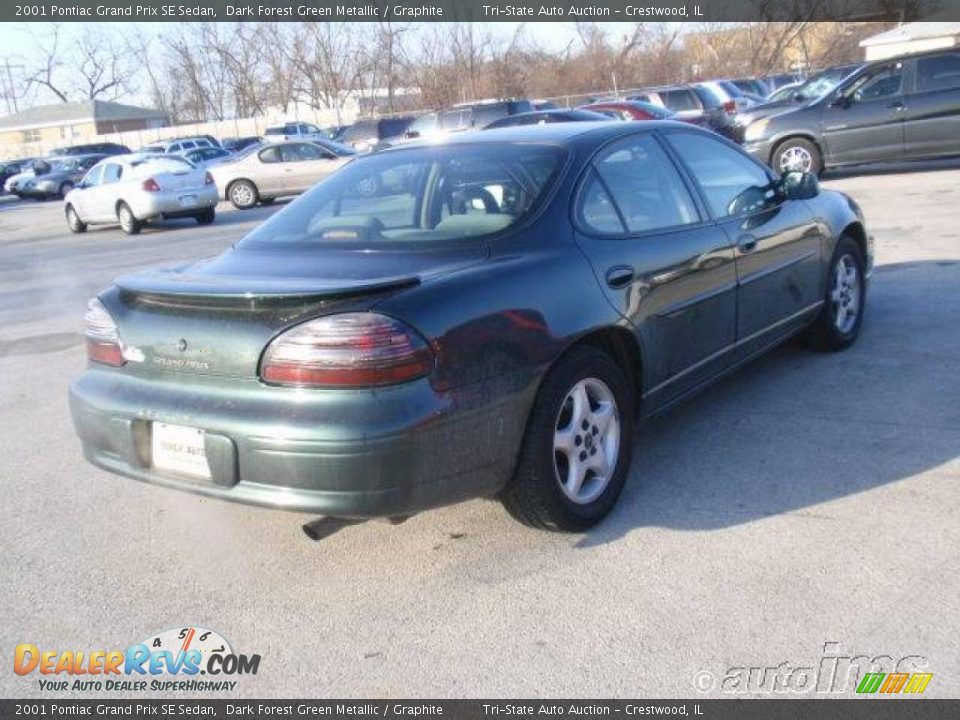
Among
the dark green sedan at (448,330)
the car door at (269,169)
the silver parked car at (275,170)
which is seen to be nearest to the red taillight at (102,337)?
the dark green sedan at (448,330)

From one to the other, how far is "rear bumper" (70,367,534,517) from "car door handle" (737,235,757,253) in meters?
1.80

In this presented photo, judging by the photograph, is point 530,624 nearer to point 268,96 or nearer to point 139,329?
point 139,329

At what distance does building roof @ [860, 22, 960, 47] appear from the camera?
3622 cm

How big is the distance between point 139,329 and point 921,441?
11.2ft

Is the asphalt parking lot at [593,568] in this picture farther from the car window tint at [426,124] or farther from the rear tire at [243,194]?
the car window tint at [426,124]

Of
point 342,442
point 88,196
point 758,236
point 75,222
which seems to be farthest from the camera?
→ point 75,222

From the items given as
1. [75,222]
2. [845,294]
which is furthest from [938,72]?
[75,222]

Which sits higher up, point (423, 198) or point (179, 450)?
point (423, 198)

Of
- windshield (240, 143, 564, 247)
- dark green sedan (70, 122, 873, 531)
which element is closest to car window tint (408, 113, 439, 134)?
dark green sedan (70, 122, 873, 531)

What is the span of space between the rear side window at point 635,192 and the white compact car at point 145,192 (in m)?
15.0

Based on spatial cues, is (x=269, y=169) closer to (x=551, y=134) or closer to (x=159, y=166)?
(x=159, y=166)

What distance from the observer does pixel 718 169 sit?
4.94 meters
